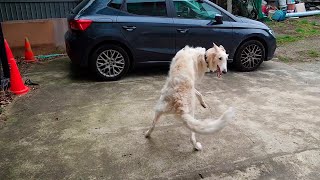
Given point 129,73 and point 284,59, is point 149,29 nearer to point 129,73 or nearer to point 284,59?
point 129,73

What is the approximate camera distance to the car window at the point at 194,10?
612 cm

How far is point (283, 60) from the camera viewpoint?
302 inches

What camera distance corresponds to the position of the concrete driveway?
10.4 feet

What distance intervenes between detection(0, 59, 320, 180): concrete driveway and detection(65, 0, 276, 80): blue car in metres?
0.49

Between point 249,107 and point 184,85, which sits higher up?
point 184,85

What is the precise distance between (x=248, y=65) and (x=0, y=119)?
4863 mm

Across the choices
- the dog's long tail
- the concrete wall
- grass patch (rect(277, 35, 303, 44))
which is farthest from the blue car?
grass patch (rect(277, 35, 303, 44))

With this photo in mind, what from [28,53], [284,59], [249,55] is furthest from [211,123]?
[28,53]

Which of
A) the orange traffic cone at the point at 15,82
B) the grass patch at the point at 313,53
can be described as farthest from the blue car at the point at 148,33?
the grass patch at the point at 313,53

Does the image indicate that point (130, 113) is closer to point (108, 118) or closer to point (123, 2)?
point (108, 118)

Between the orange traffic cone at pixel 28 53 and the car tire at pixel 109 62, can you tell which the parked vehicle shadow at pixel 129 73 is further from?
the orange traffic cone at pixel 28 53

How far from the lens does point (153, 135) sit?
387 cm

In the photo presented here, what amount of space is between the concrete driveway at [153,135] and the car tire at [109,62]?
0.20 meters

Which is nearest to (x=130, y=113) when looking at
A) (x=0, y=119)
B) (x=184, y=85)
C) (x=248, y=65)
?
(x=184, y=85)
